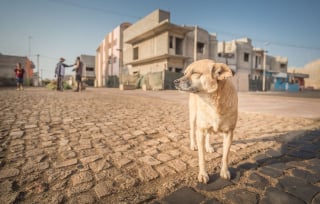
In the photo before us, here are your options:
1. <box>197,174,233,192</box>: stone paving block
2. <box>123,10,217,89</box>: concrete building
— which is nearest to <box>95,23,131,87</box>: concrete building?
<box>123,10,217,89</box>: concrete building

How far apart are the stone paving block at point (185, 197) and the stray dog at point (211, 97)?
0.78ft

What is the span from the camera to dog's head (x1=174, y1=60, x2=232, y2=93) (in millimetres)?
1742

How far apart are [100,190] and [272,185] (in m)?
1.72

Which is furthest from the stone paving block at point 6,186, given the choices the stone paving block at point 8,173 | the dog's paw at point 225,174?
the dog's paw at point 225,174

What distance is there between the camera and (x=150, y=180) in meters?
1.89

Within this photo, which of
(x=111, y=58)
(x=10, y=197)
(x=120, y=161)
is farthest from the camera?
(x=111, y=58)

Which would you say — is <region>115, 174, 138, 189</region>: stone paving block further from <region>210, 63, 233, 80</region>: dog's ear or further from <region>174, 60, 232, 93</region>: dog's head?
<region>210, 63, 233, 80</region>: dog's ear

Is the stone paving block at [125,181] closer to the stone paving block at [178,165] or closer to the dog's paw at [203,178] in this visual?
the stone paving block at [178,165]

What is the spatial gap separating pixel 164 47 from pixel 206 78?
22.6 meters

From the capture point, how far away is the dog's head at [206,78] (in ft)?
5.72

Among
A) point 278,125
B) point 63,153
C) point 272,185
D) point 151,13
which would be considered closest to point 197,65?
point 272,185

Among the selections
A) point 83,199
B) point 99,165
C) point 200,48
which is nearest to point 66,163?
point 99,165

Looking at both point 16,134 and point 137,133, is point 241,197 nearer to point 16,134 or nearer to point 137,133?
point 137,133

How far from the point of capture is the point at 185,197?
1.60m
